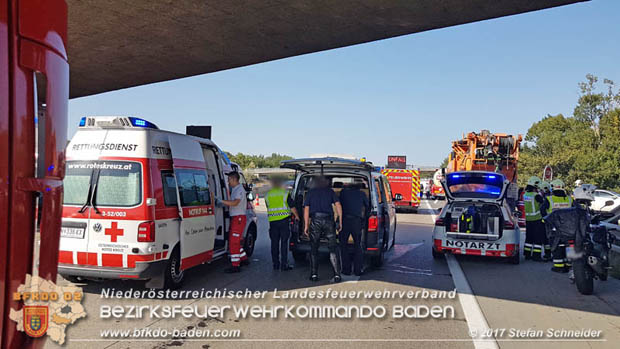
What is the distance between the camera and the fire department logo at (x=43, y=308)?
7.30ft

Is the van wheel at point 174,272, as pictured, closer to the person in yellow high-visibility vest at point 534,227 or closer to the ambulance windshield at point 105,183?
the ambulance windshield at point 105,183

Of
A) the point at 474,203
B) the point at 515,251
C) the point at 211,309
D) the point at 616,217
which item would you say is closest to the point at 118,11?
the point at 211,309

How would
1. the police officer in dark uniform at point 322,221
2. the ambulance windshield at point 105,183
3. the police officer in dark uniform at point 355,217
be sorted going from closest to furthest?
the ambulance windshield at point 105,183 < the police officer in dark uniform at point 322,221 < the police officer in dark uniform at point 355,217

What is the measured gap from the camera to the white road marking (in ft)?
16.5

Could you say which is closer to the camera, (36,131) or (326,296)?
(36,131)

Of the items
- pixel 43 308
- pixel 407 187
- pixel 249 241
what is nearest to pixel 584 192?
pixel 249 241

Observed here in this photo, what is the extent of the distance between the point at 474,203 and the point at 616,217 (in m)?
2.55

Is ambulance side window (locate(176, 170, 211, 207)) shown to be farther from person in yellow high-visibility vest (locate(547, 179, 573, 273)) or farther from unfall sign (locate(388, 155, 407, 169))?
unfall sign (locate(388, 155, 407, 169))

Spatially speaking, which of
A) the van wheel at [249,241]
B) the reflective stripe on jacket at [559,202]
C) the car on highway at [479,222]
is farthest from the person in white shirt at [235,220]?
the reflective stripe on jacket at [559,202]

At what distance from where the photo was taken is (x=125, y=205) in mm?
6262

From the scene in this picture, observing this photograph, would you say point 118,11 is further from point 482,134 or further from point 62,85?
point 482,134

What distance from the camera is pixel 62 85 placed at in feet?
8.45

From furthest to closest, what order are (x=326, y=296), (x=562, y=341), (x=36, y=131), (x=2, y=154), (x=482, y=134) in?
(x=482, y=134) → (x=326, y=296) → (x=562, y=341) → (x=36, y=131) → (x=2, y=154)

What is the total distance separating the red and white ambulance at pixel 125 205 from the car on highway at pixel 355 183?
237 centimetres
